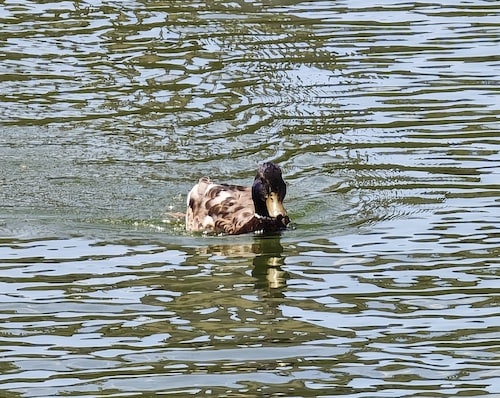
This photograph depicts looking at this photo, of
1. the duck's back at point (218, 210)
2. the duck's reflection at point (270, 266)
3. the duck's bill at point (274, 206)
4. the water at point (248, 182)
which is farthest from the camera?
the duck's back at point (218, 210)

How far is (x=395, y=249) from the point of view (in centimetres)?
Result: 1327

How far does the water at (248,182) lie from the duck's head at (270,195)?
0.27 m

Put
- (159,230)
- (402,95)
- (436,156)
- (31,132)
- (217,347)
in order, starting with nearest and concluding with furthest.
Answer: (217,347), (159,230), (436,156), (31,132), (402,95)

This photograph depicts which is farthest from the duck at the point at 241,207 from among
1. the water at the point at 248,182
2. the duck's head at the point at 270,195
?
the water at the point at 248,182

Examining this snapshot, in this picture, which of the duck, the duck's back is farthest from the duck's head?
the duck's back

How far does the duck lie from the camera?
1465 cm

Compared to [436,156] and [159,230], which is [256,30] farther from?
[159,230]

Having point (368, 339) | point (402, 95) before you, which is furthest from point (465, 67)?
point (368, 339)

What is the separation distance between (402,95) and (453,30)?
366 centimetres

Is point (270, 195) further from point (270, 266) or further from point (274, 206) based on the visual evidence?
point (270, 266)

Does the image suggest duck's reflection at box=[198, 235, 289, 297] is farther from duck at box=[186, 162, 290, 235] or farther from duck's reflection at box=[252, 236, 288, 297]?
duck at box=[186, 162, 290, 235]

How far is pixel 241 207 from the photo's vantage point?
49.6ft

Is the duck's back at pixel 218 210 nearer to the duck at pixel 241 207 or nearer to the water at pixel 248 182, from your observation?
the duck at pixel 241 207

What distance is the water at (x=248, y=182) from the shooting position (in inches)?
401
